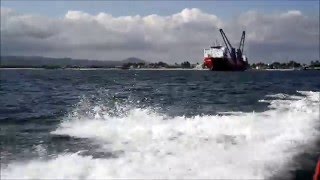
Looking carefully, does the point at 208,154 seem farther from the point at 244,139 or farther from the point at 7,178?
the point at 7,178

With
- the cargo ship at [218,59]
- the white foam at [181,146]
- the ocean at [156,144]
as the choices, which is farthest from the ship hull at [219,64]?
the white foam at [181,146]

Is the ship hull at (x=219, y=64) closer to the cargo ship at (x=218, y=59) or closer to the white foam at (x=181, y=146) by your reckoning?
the cargo ship at (x=218, y=59)

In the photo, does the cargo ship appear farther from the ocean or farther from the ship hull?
the ocean

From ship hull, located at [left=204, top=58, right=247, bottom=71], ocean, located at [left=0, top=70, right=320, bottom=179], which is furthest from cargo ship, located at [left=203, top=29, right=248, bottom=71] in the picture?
ocean, located at [left=0, top=70, right=320, bottom=179]

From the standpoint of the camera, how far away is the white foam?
12.9m

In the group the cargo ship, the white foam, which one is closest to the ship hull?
the cargo ship

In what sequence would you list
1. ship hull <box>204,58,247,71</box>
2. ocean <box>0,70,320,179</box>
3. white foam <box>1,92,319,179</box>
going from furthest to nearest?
ship hull <box>204,58,247,71</box> → ocean <box>0,70,320,179</box> → white foam <box>1,92,319,179</box>

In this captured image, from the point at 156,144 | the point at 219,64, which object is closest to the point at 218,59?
the point at 219,64

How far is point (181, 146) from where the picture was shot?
16.2 m

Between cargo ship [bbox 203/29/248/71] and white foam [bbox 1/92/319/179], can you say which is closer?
white foam [bbox 1/92/319/179]

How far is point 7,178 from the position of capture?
40.2 feet

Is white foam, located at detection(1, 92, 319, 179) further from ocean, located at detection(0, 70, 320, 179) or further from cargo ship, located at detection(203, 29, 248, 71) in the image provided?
cargo ship, located at detection(203, 29, 248, 71)

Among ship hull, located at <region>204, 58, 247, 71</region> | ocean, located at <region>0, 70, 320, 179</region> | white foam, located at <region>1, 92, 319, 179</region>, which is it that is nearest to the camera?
white foam, located at <region>1, 92, 319, 179</region>

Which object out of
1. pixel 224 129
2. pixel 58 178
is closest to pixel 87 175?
pixel 58 178
